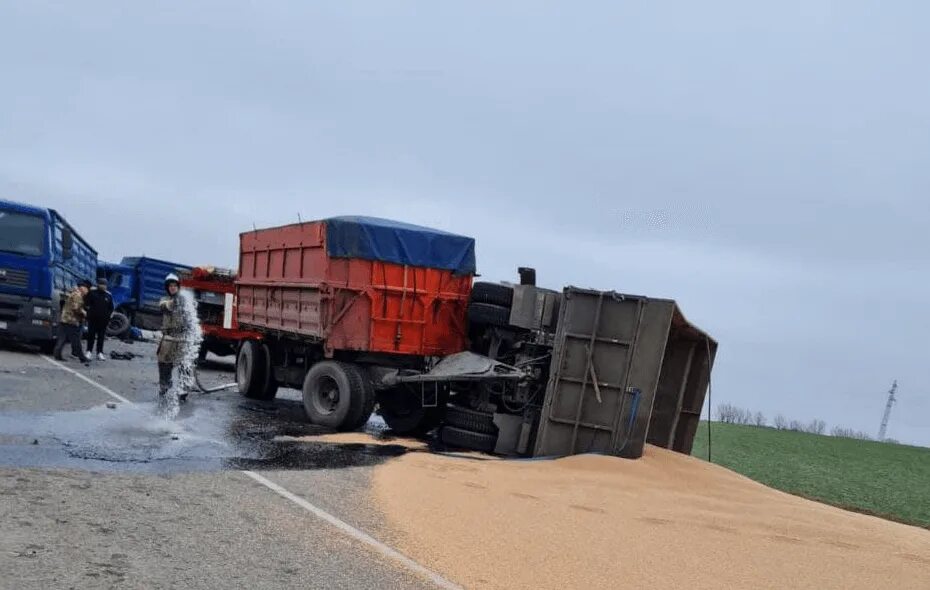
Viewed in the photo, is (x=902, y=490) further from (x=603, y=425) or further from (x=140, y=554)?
(x=140, y=554)

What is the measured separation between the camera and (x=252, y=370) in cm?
1408

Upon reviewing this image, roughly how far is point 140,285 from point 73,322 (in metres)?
13.4

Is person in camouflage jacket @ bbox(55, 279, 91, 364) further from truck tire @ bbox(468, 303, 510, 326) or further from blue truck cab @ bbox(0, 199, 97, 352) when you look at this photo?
truck tire @ bbox(468, 303, 510, 326)

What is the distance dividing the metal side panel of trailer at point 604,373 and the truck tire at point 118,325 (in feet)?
71.5

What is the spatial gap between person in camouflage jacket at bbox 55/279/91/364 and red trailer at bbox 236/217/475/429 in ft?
21.9

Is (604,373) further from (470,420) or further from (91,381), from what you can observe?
(91,381)

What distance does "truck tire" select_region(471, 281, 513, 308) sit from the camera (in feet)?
36.7

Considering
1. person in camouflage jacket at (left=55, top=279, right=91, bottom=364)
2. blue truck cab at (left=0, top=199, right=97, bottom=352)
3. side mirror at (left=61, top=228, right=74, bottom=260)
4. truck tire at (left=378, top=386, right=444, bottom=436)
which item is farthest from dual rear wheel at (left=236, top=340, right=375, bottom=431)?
side mirror at (left=61, top=228, right=74, bottom=260)

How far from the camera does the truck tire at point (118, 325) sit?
27875 mm

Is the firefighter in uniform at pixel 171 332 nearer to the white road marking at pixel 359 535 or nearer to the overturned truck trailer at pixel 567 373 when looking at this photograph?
the overturned truck trailer at pixel 567 373

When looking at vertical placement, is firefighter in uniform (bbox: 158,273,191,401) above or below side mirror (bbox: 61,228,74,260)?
below

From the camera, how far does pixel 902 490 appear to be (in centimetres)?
1697

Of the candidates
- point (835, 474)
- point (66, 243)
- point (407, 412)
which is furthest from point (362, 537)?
point (835, 474)

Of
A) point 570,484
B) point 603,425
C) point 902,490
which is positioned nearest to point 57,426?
point 570,484
